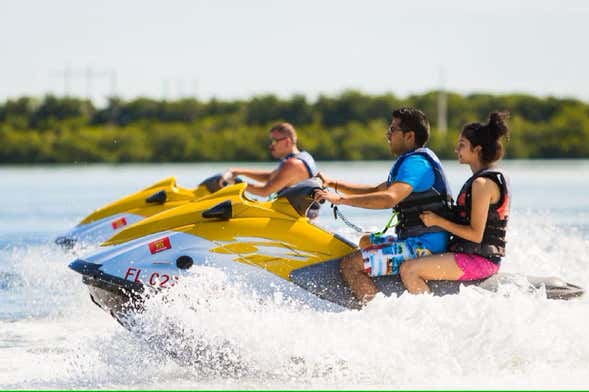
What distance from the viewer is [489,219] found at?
18.1 feet

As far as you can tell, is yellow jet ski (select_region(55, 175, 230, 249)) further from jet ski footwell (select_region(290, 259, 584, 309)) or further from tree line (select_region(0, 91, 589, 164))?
tree line (select_region(0, 91, 589, 164))

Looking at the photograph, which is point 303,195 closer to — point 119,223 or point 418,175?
point 418,175

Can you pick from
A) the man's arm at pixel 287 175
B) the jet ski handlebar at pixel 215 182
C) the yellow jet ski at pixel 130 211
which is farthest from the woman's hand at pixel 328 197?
the yellow jet ski at pixel 130 211

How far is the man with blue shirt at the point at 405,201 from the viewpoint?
5.54 m

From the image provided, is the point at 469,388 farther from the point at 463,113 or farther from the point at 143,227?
the point at 463,113

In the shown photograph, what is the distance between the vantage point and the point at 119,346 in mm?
6043

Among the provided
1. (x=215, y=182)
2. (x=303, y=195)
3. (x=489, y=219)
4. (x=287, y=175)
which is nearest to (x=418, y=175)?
(x=489, y=219)

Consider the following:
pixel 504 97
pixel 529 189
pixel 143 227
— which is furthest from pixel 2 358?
pixel 504 97

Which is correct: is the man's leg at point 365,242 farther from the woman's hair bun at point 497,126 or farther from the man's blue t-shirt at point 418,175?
the woman's hair bun at point 497,126

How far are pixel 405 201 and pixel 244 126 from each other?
61.7m

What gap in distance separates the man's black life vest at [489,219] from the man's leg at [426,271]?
11cm

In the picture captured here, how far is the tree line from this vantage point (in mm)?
60312

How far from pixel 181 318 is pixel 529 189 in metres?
22.6

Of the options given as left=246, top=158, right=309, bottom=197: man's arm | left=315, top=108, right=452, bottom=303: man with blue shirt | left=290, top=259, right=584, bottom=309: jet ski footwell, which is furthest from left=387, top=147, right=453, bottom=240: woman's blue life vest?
left=246, top=158, right=309, bottom=197: man's arm
